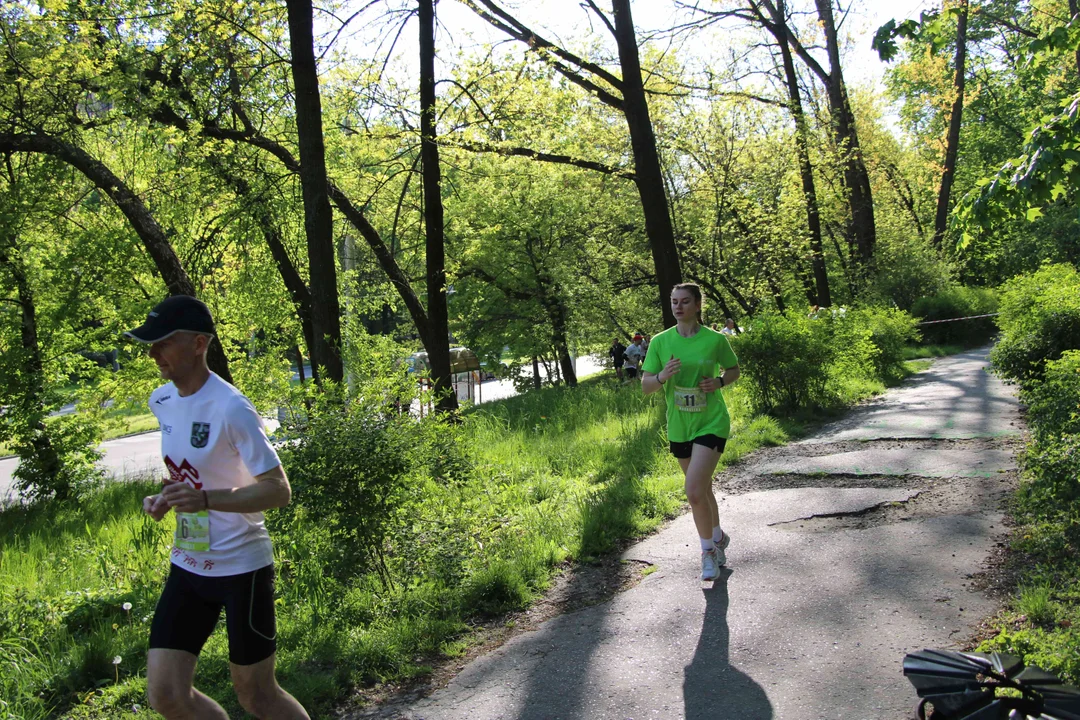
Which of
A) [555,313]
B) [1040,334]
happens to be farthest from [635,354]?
[1040,334]

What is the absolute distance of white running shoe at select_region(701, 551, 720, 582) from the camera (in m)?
5.62

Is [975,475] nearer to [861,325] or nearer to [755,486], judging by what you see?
[755,486]

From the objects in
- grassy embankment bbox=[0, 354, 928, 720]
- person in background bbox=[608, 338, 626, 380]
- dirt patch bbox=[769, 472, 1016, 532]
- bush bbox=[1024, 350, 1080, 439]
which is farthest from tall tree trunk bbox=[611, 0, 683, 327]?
person in background bbox=[608, 338, 626, 380]

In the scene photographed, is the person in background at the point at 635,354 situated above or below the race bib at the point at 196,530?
below

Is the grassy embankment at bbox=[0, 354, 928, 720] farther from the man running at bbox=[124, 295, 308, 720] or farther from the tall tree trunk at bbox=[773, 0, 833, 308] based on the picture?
the tall tree trunk at bbox=[773, 0, 833, 308]

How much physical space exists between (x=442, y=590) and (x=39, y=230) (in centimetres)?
940

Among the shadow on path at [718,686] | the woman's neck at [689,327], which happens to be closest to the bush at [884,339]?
the woman's neck at [689,327]

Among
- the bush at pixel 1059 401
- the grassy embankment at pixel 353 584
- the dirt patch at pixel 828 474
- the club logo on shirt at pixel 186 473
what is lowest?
the dirt patch at pixel 828 474

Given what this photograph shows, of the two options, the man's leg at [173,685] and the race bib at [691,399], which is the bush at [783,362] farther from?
the man's leg at [173,685]

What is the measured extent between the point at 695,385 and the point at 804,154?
20.4m

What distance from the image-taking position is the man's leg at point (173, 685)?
3.02 metres

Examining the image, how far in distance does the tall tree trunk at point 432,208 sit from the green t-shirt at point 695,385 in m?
7.11

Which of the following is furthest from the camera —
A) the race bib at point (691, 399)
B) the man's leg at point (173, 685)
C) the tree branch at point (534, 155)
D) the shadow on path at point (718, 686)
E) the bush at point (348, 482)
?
the tree branch at point (534, 155)

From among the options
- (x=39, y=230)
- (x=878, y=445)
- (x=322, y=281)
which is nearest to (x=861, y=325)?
(x=878, y=445)
